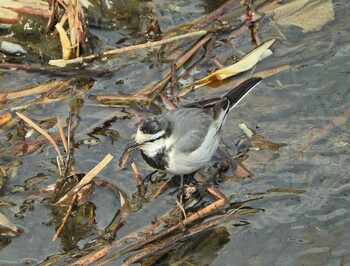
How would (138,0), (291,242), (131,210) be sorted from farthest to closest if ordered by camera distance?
(138,0) → (131,210) → (291,242)

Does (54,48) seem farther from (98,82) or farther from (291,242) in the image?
(291,242)

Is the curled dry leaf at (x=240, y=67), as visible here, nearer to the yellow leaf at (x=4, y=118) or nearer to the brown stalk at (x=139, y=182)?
the brown stalk at (x=139, y=182)

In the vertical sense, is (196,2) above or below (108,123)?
above

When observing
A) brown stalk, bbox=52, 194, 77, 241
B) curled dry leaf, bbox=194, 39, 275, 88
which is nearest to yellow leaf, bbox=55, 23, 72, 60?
curled dry leaf, bbox=194, 39, 275, 88

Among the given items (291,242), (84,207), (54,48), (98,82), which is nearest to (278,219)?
(291,242)

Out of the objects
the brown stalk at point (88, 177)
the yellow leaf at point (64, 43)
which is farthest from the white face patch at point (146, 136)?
the yellow leaf at point (64, 43)

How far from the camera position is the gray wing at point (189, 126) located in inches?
281

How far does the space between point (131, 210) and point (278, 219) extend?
1386mm

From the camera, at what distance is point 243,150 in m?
7.86

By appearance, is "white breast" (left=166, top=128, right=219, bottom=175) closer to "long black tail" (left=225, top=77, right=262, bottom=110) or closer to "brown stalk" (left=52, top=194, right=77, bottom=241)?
"long black tail" (left=225, top=77, right=262, bottom=110)

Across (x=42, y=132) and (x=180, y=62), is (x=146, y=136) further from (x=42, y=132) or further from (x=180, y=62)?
(x=180, y=62)

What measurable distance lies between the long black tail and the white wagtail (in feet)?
1.15

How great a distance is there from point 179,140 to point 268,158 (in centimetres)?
110

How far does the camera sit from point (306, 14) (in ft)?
32.4
